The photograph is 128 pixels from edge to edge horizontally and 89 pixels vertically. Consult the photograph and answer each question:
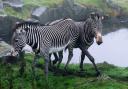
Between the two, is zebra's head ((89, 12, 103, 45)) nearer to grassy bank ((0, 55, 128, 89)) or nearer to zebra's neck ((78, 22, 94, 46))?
zebra's neck ((78, 22, 94, 46))

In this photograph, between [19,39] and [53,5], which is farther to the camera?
[53,5]

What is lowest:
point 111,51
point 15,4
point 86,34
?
point 111,51

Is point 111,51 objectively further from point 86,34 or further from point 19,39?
point 19,39

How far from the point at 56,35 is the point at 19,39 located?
227 centimetres

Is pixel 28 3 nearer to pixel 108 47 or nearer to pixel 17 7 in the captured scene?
pixel 17 7

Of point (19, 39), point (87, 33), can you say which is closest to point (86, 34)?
point (87, 33)

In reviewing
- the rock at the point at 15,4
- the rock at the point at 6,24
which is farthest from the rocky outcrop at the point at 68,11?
the rock at the point at 6,24

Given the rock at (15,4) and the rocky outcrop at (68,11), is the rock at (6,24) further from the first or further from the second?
the rocky outcrop at (68,11)

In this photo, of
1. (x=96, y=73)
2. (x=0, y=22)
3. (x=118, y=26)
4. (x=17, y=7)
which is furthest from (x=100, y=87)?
(x=118, y=26)

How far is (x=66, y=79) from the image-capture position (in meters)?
19.0

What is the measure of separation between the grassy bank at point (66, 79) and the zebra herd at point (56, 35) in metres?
0.72

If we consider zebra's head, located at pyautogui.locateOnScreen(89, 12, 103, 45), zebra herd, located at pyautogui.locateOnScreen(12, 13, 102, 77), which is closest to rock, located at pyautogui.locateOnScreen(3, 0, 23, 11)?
zebra herd, located at pyautogui.locateOnScreen(12, 13, 102, 77)

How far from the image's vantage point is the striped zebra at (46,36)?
1812 centimetres

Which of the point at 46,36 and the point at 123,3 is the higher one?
the point at 46,36
